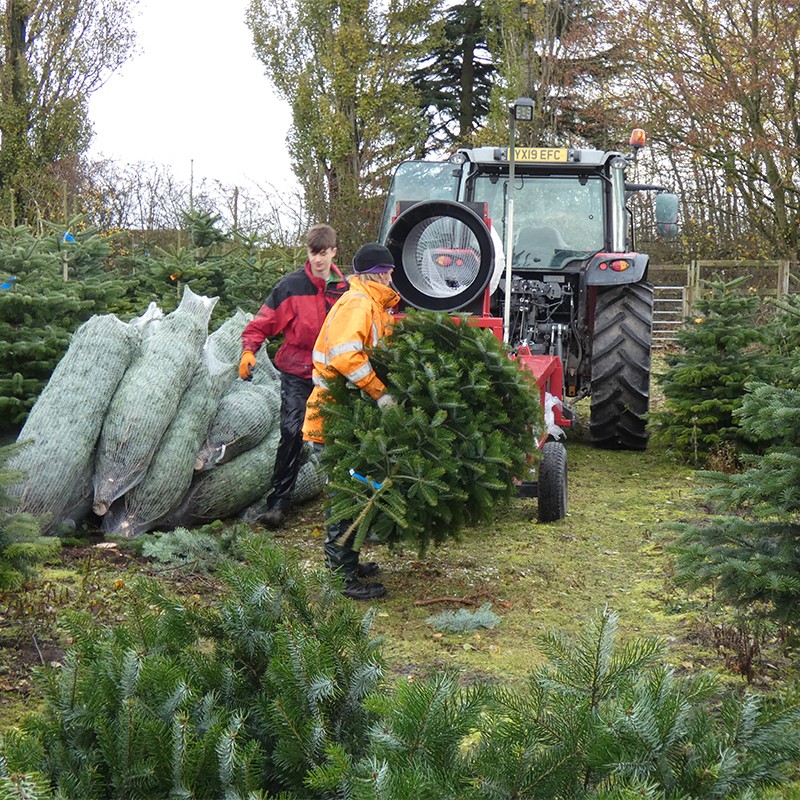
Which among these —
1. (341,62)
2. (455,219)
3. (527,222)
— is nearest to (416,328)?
(455,219)

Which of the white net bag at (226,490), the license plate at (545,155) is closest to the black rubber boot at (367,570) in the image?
the white net bag at (226,490)

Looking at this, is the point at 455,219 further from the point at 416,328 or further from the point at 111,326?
the point at 111,326

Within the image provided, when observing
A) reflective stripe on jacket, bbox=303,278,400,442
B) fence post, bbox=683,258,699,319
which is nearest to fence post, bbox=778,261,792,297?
fence post, bbox=683,258,699,319

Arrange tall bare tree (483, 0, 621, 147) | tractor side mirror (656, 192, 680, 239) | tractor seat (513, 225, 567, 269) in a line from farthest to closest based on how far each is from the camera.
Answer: tall bare tree (483, 0, 621, 147)
tractor seat (513, 225, 567, 269)
tractor side mirror (656, 192, 680, 239)

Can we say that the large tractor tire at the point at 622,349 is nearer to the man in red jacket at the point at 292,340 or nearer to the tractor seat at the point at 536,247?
the tractor seat at the point at 536,247

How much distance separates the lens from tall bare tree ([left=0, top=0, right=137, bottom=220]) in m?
20.7

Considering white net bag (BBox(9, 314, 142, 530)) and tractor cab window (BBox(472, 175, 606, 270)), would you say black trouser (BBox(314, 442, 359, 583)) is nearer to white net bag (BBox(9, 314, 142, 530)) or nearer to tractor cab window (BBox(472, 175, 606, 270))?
white net bag (BBox(9, 314, 142, 530))

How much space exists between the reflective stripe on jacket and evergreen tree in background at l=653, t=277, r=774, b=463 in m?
3.84

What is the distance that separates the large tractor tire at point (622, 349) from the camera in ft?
26.7

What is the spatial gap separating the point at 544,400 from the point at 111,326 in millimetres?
2615

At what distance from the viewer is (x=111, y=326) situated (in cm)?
581

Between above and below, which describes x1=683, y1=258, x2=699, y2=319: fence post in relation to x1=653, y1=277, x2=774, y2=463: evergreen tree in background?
above

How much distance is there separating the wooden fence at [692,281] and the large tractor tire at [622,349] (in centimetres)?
812

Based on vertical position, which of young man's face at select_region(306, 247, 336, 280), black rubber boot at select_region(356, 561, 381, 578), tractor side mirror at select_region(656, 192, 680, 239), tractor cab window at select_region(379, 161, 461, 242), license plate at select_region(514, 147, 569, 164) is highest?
license plate at select_region(514, 147, 569, 164)
